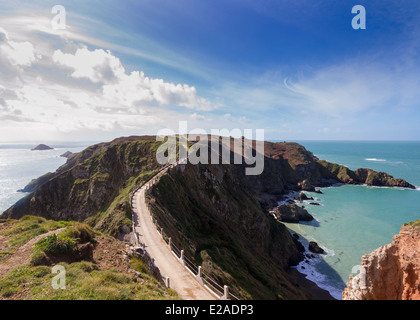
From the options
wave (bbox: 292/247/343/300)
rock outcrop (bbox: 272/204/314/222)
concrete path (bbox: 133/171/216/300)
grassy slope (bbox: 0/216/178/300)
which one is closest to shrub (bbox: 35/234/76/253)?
grassy slope (bbox: 0/216/178/300)

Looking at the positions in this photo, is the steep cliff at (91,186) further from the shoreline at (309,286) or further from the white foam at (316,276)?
the white foam at (316,276)

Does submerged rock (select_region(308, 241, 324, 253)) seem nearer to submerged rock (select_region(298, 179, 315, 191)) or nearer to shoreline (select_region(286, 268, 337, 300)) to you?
shoreline (select_region(286, 268, 337, 300))

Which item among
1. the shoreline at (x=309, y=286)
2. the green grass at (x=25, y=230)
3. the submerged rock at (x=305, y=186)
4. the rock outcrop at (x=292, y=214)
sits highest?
the green grass at (x=25, y=230)

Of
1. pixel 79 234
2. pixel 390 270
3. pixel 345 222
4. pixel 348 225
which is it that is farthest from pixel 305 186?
pixel 79 234

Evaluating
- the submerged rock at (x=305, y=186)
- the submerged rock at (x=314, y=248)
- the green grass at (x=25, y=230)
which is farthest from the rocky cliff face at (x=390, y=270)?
the submerged rock at (x=305, y=186)

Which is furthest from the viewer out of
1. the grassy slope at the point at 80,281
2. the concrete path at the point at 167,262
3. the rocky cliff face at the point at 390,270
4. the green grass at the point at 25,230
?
the rocky cliff face at the point at 390,270

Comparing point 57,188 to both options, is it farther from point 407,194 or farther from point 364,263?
point 407,194

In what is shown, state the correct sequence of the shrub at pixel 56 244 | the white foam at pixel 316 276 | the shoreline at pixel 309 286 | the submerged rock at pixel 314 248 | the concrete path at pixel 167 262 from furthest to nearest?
the submerged rock at pixel 314 248
the white foam at pixel 316 276
the shoreline at pixel 309 286
the shrub at pixel 56 244
the concrete path at pixel 167 262
